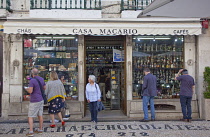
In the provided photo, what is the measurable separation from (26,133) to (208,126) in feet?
17.4

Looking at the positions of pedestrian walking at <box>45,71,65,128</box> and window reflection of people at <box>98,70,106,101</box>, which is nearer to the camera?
pedestrian walking at <box>45,71,65,128</box>

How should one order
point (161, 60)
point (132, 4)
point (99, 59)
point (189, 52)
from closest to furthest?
point (189, 52)
point (132, 4)
point (161, 60)
point (99, 59)

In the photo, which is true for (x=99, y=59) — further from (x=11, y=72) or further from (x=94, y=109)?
(x=11, y=72)

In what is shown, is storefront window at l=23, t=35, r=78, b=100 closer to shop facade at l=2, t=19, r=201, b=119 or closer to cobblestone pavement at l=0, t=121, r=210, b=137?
shop facade at l=2, t=19, r=201, b=119

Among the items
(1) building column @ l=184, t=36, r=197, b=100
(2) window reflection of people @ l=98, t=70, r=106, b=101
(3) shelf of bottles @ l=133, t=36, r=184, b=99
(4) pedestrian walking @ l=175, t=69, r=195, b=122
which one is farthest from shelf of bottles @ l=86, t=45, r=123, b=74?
(4) pedestrian walking @ l=175, t=69, r=195, b=122

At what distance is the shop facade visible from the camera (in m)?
8.34

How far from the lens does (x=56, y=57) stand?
367 inches

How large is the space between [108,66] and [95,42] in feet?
5.37

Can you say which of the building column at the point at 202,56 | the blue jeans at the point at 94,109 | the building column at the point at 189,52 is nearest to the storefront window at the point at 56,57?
the blue jeans at the point at 94,109

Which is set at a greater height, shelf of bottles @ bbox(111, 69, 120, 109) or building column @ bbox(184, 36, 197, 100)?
building column @ bbox(184, 36, 197, 100)

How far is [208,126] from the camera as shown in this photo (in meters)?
7.71

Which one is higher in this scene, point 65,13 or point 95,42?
point 65,13

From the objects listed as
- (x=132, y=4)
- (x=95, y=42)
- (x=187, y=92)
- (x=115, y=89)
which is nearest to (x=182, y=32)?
(x=187, y=92)

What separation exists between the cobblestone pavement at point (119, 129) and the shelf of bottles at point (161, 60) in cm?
178
